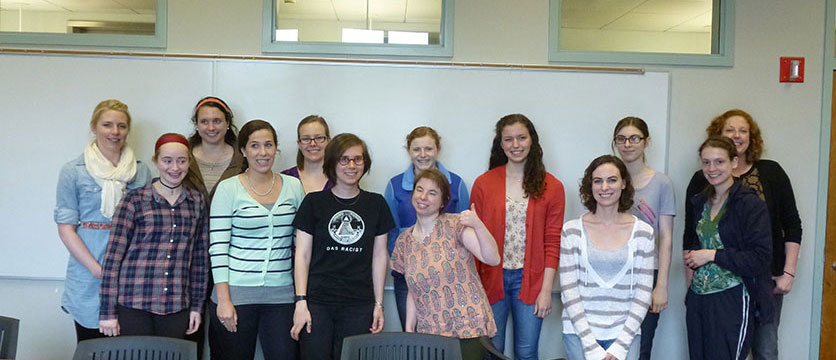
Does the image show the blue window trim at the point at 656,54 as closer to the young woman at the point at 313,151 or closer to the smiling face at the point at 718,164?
the smiling face at the point at 718,164

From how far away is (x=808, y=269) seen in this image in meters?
3.35

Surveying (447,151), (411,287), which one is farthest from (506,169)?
(411,287)

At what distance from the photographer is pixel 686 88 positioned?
10.8 ft

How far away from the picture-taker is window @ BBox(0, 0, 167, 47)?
3.18m

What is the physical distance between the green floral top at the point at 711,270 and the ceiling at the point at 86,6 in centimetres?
315

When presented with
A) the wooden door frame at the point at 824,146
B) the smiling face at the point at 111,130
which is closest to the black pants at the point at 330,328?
the smiling face at the point at 111,130

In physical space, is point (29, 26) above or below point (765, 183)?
above

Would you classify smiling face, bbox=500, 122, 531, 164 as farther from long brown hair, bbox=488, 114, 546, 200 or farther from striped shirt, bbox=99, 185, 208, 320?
striped shirt, bbox=99, 185, 208, 320

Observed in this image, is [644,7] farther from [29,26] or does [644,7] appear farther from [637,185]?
[29,26]

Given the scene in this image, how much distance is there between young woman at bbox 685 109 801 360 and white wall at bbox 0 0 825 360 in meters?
0.36

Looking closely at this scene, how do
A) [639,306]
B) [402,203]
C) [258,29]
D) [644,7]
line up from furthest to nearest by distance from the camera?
1. [644,7]
2. [258,29]
3. [402,203]
4. [639,306]

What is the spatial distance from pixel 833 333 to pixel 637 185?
1.72 metres

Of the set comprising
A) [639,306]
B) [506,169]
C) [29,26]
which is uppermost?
[29,26]

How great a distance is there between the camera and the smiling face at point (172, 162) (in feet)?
7.72
